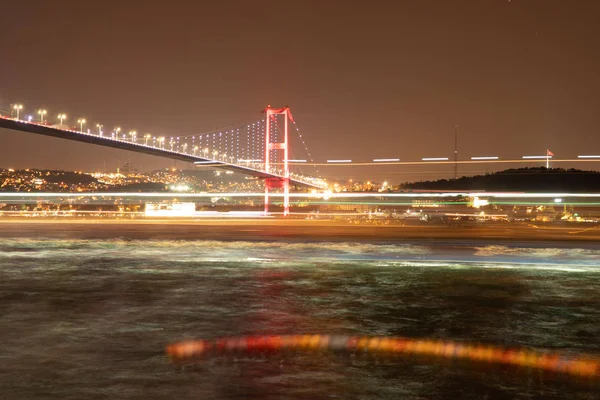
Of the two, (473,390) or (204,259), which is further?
(204,259)

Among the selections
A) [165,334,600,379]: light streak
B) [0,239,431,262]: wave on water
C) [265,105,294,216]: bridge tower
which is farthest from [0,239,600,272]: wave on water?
[265,105,294,216]: bridge tower

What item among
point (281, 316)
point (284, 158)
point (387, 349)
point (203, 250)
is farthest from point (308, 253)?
point (284, 158)

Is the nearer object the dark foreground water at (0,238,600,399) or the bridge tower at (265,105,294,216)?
the dark foreground water at (0,238,600,399)

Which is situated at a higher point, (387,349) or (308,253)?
(308,253)

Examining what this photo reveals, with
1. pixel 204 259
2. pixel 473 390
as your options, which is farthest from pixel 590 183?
pixel 473 390

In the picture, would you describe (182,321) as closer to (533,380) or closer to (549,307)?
(533,380)

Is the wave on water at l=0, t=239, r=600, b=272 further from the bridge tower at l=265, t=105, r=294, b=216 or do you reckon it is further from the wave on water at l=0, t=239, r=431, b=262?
the bridge tower at l=265, t=105, r=294, b=216

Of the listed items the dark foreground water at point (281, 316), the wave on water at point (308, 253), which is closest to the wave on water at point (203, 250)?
the wave on water at point (308, 253)

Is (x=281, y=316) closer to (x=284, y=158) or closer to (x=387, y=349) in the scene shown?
(x=387, y=349)
